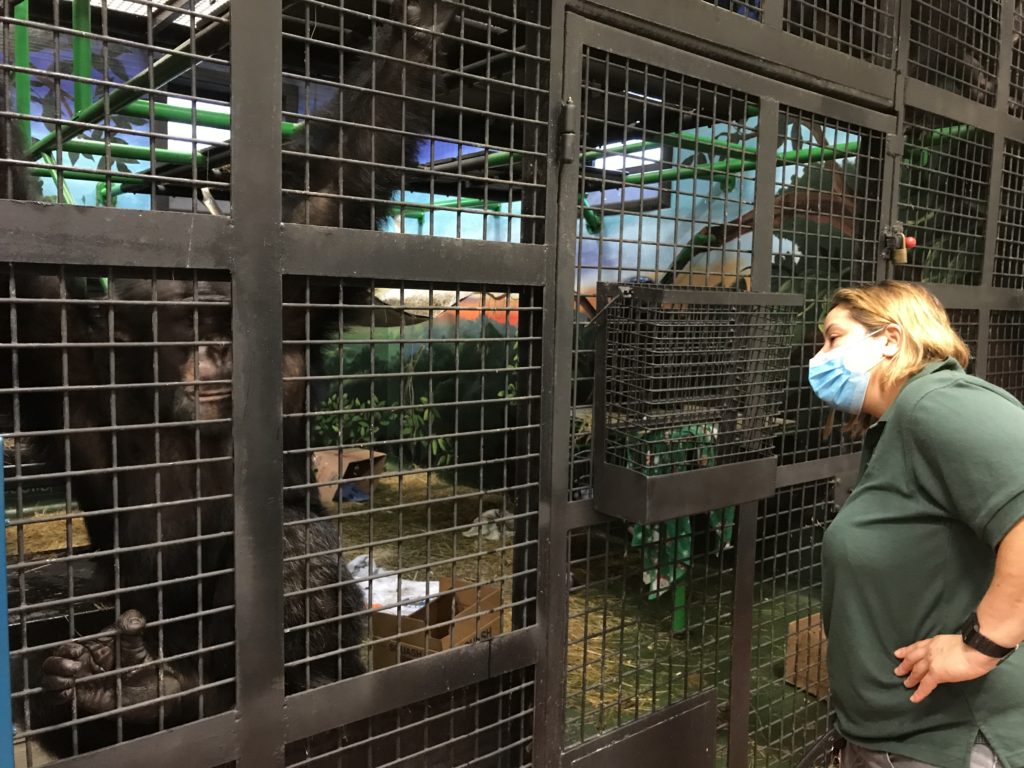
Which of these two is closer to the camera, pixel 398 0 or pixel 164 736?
pixel 164 736

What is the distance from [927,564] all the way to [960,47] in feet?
9.42

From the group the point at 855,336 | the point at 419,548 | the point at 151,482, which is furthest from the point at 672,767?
the point at 419,548

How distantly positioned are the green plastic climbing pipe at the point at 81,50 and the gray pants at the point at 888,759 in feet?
7.92

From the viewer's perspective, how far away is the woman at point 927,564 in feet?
4.98

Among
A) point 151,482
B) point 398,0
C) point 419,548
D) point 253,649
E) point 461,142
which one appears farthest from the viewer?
point 419,548

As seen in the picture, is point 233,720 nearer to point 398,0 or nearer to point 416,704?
point 416,704

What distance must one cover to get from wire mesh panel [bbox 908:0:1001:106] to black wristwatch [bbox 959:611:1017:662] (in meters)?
2.53

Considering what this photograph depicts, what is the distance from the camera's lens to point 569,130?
2.04 metres

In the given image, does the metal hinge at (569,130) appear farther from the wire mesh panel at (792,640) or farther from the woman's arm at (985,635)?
the wire mesh panel at (792,640)

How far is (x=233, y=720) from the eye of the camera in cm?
161

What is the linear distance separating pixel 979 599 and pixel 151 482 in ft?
7.35

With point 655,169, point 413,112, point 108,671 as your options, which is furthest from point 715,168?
point 108,671

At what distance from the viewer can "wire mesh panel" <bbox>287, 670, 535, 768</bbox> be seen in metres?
1.99

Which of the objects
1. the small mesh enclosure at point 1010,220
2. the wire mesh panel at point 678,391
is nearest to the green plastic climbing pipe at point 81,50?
the wire mesh panel at point 678,391
